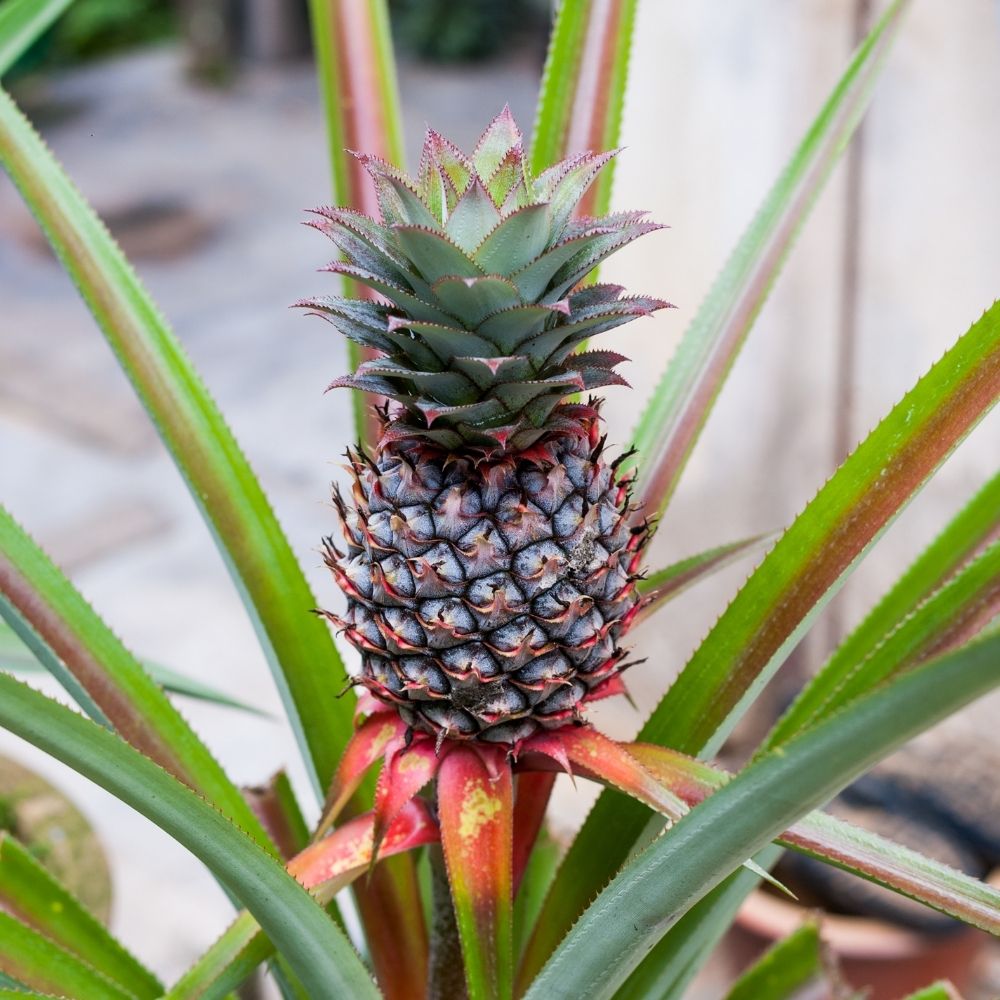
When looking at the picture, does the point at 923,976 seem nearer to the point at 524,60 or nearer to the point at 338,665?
the point at 338,665

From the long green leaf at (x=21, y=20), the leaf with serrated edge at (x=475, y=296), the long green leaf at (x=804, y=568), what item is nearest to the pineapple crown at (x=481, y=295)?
the leaf with serrated edge at (x=475, y=296)

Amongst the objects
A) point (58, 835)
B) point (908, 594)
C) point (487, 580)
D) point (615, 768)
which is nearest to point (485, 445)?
point (487, 580)

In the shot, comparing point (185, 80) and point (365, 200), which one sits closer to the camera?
point (365, 200)

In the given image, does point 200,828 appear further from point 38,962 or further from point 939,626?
point 939,626

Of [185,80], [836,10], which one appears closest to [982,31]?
[836,10]

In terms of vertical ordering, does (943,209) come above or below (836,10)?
below

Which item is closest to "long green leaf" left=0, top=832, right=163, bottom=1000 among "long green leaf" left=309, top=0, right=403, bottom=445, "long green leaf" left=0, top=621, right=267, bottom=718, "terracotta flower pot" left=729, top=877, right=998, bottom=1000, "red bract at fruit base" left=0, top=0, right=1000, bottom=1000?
"red bract at fruit base" left=0, top=0, right=1000, bottom=1000
